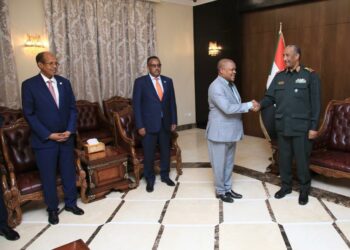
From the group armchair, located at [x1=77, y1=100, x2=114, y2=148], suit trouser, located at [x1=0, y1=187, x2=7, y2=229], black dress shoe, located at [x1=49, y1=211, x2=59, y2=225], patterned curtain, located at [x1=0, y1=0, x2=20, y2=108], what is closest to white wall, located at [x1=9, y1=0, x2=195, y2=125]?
armchair, located at [x1=77, y1=100, x2=114, y2=148]

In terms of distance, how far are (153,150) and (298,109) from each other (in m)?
1.65

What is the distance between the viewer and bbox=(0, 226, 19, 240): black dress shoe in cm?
264

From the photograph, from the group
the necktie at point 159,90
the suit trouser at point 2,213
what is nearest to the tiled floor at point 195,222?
the suit trouser at point 2,213

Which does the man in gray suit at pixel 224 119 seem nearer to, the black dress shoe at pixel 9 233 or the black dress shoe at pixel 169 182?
the black dress shoe at pixel 169 182

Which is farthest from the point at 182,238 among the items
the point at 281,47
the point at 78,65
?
the point at 78,65

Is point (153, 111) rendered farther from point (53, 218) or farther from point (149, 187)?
point (53, 218)

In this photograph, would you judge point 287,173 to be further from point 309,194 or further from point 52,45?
point 52,45

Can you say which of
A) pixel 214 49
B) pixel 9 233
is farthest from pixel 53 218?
pixel 214 49

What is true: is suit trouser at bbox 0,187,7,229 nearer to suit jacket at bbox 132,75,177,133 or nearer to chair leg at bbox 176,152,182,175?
suit jacket at bbox 132,75,177,133

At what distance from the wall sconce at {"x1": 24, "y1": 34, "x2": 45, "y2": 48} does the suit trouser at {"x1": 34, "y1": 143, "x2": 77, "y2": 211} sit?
263 centimetres

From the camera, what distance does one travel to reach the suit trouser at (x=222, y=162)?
311 cm

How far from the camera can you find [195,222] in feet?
9.34

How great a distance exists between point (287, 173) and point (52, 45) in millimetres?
4099

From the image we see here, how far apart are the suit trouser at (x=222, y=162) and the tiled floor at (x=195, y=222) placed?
7.6 inches
